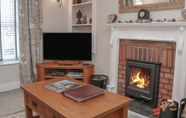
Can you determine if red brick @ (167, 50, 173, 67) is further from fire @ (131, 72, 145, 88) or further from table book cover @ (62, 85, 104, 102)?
table book cover @ (62, 85, 104, 102)

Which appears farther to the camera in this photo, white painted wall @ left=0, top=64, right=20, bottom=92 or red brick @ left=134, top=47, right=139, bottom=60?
white painted wall @ left=0, top=64, right=20, bottom=92

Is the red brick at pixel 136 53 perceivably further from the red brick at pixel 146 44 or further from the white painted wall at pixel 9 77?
the white painted wall at pixel 9 77

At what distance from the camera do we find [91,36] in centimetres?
360

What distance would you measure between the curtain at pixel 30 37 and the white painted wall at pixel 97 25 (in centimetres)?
15

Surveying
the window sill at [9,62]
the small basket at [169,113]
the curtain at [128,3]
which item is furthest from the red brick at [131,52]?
the window sill at [9,62]

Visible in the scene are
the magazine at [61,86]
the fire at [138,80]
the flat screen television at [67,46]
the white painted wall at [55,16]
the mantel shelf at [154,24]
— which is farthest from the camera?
the white painted wall at [55,16]

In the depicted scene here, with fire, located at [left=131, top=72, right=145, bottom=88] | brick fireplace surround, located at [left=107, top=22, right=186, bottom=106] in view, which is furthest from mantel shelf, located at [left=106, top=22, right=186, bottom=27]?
fire, located at [left=131, top=72, right=145, bottom=88]

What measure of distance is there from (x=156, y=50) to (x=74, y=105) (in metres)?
1.62

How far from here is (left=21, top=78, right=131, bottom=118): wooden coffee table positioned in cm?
157

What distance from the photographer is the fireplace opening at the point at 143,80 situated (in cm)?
277

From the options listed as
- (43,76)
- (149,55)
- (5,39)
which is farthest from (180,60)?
(5,39)

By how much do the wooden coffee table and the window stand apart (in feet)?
6.26

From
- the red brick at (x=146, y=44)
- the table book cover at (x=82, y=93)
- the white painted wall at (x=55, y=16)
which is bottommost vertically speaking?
the table book cover at (x=82, y=93)

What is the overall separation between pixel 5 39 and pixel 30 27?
20.9 inches
